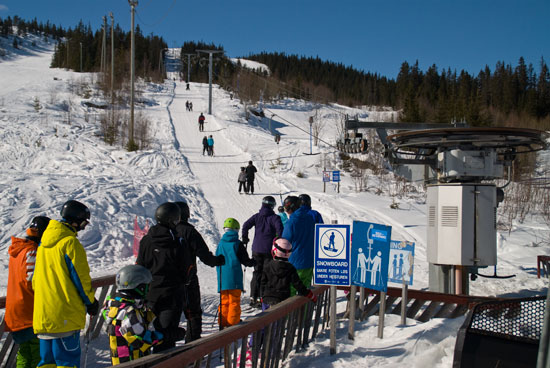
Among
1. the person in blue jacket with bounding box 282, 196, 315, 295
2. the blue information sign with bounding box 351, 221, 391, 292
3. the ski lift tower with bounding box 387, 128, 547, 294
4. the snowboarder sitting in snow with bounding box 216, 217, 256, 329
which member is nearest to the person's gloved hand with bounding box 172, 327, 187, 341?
the snowboarder sitting in snow with bounding box 216, 217, 256, 329

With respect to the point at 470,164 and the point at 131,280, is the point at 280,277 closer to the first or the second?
the point at 131,280

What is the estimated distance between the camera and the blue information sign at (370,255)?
5770mm

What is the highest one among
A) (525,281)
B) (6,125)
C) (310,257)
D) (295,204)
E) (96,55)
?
(96,55)

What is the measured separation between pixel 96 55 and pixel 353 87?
225 ft

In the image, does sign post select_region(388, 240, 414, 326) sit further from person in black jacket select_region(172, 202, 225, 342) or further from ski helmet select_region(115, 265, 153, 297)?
ski helmet select_region(115, 265, 153, 297)

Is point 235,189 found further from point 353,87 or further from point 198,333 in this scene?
point 353,87

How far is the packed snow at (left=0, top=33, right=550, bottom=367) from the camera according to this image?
5.69 meters

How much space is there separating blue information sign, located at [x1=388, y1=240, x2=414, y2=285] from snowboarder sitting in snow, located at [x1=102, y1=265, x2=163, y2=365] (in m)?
4.39

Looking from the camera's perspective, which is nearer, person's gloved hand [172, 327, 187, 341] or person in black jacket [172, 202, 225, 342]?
person's gloved hand [172, 327, 187, 341]

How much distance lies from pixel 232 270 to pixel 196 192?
510 inches

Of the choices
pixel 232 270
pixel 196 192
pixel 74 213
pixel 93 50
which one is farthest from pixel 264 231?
pixel 93 50

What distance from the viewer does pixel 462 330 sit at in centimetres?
284

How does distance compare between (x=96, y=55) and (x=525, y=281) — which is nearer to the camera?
(x=525, y=281)

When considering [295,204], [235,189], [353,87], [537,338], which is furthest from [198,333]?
[353,87]
